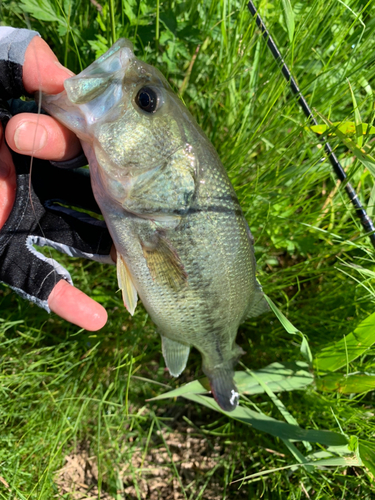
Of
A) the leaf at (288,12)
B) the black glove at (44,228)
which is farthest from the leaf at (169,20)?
the black glove at (44,228)

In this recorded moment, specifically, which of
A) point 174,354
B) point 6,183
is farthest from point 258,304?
point 6,183

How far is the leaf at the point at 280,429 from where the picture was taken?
7.35 feet

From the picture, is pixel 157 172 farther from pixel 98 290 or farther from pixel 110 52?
pixel 98 290

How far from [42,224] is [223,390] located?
64.7 inches

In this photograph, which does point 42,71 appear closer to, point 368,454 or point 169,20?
point 169,20

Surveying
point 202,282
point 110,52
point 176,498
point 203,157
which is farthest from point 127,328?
point 110,52

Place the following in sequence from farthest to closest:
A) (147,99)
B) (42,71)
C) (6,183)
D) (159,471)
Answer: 1. (159,471)
2. (6,183)
3. (42,71)
4. (147,99)

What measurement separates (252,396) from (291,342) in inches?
21.4

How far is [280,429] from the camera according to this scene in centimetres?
237

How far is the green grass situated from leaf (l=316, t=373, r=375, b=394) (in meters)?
0.02

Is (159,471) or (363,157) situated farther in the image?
(159,471)

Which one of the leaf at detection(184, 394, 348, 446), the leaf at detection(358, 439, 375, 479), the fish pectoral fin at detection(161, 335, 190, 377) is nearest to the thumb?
the fish pectoral fin at detection(161, 335, 190, 377)

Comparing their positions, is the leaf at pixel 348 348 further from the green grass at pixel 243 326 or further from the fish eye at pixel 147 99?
the fish eye at pixel 147 99

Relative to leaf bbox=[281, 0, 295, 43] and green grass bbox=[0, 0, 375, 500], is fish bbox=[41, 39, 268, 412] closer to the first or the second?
green grass bbox=[0, 0, 375, 500]
